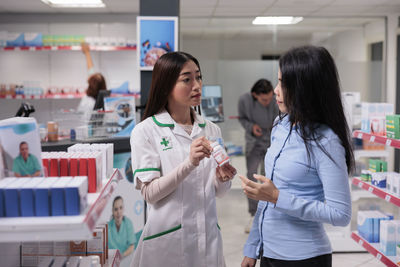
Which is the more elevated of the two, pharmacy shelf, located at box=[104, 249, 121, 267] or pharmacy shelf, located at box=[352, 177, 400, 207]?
pharmacy shelf, located at box=[352, 177, 400, 207]

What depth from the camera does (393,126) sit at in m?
3.10

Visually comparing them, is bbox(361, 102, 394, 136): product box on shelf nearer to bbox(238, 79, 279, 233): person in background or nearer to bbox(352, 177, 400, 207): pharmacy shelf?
bbox(352, 177, 400, 207): pharmacy shelf

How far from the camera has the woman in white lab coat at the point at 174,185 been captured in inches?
74.5

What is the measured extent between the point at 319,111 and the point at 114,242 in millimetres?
2349

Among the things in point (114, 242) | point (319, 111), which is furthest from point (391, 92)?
point (319, 111)

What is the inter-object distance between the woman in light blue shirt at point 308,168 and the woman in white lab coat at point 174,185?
0.33 metres

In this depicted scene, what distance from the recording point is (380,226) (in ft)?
11.5

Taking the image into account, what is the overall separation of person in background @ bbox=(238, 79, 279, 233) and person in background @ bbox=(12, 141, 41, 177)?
14.4 ft

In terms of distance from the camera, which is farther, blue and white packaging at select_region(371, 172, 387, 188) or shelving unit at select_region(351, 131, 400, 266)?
blue and white packaging at select_region(371, 172, 387, 188)

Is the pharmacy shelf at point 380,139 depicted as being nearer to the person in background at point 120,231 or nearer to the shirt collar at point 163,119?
the shirt collar at point 163,119

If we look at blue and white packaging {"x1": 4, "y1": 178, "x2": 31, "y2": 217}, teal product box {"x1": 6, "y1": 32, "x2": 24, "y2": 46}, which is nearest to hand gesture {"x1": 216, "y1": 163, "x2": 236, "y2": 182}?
blue and white packaging {"x1": 4, "y1": 178, "x2": 31, "y2": 217}

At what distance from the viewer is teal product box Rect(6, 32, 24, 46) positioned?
275 inches

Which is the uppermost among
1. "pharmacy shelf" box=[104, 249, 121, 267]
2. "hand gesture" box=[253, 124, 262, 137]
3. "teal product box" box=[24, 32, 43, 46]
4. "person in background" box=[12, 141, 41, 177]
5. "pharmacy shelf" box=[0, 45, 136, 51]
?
"teal product box" box=[24, 32, 43, 46]

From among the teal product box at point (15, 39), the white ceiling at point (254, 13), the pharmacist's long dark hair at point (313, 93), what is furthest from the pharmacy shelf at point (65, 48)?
the pharmacist's long dark hair at point (313, 93)
